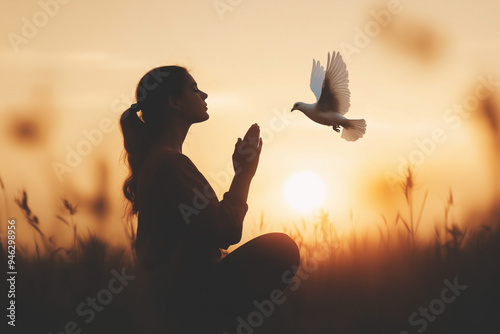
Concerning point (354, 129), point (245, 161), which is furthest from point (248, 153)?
point (354, 129)

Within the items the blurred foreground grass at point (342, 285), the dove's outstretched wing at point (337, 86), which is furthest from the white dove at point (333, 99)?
the blurred foreground grass at point (342, 285)

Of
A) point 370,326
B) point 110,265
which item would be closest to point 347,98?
point 370,326

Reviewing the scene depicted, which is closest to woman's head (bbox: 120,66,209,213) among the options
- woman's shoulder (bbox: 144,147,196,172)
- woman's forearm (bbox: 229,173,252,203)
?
woman's shoulder (bbox: 144,147,196,172)

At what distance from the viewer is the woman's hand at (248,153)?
2.29m

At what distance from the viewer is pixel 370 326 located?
315cm

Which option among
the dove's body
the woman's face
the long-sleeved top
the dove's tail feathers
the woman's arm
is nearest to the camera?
the long-sleeved top

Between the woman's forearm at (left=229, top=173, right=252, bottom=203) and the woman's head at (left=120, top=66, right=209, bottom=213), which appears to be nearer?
the woman's forearm at (left=229, top=173, right=252, bottom=203)

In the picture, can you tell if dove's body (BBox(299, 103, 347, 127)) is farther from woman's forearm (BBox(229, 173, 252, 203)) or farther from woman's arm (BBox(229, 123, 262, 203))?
woman's forearm (BBox(229, 173, 252, 203))

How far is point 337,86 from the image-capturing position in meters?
3.17

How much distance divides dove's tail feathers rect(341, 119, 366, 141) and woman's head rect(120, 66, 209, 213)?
1.03 meters

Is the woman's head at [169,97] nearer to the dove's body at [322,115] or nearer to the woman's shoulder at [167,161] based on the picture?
the woman's shoulder at [167,161]

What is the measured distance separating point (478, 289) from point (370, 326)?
2.15ft

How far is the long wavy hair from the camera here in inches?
101

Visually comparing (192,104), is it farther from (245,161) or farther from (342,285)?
(342,285)
